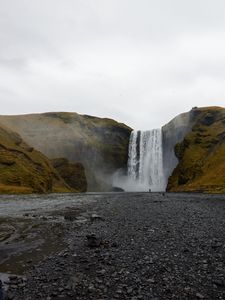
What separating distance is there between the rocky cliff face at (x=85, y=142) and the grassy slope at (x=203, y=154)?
136 ft

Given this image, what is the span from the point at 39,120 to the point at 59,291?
7035 inches

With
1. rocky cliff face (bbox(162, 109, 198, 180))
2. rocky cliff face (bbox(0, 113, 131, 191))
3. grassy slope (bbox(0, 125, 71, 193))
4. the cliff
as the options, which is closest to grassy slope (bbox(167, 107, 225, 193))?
rocky cliff face (bbox(162, 109, 198, 180))

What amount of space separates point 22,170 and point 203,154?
65.1 metres

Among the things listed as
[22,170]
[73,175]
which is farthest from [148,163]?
[22,170]

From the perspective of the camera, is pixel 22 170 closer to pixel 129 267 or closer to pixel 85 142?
pixel 85 142

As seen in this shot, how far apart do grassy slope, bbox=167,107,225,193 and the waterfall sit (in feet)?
35.1

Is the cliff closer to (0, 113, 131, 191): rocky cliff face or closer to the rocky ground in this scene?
(0, 113, 131, 191): rocky cliff face

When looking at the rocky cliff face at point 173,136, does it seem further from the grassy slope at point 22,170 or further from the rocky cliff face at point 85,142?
the grassy slope at point 22,170

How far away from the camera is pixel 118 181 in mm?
165750

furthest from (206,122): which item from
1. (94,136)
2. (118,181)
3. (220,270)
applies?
(220,270)

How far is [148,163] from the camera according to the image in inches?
5768

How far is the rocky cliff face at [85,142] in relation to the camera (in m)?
168

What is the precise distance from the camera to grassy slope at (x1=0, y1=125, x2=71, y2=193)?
9262 centimetres

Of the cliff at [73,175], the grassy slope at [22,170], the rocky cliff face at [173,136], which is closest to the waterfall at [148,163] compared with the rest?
the rocky cliff face at [173,136]
